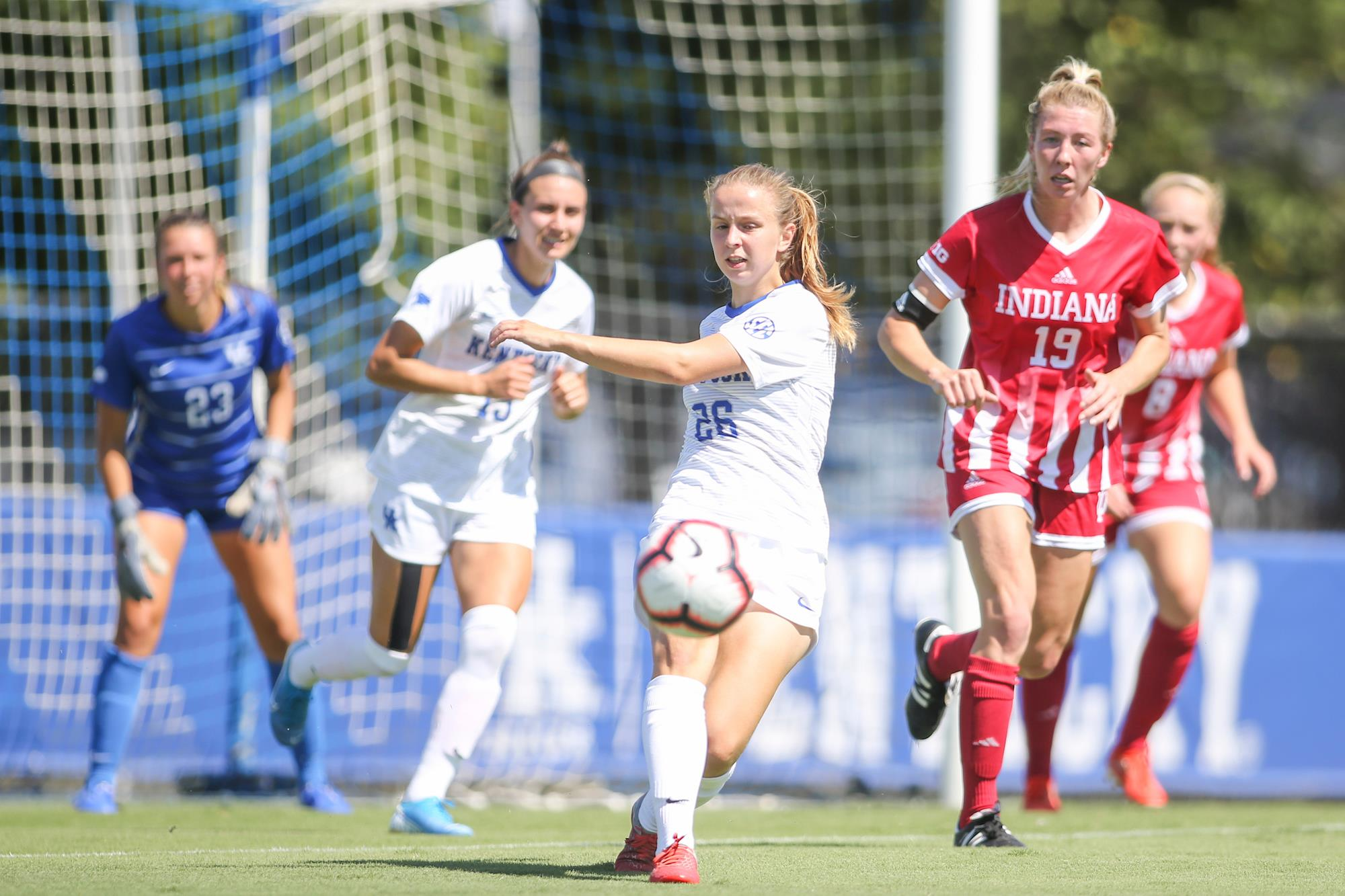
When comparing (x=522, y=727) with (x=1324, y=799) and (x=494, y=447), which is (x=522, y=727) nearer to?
(x=494, y=447)

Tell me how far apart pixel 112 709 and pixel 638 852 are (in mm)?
3226

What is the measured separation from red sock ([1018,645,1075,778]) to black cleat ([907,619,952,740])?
103 cm

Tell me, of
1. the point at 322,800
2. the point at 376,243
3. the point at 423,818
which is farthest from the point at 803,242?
the point at 376,243

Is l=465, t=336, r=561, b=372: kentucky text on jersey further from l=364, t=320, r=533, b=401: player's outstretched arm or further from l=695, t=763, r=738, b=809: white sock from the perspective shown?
l=695, t=763, r=738, b=809: white sock

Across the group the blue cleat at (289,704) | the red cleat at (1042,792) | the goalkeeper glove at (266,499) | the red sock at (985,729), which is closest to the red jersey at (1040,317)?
the red sock at (985,729)

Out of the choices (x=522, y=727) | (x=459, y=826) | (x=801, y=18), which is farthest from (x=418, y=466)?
(x=801, y=18)

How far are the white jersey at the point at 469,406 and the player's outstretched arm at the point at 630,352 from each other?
1534 mm

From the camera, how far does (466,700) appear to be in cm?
543

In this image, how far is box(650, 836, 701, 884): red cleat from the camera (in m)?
3.78

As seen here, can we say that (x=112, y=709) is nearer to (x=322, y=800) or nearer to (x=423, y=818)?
(x=322, y=800)

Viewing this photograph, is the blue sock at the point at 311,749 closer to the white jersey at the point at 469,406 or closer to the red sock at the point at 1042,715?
the white jersey at the point at 469,406

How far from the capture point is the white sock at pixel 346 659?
18.5 ft

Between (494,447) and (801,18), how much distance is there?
7.03 m

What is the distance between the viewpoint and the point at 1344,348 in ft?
35.8
